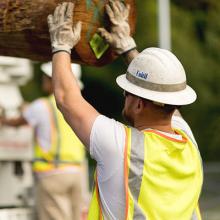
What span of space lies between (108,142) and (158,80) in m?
0.35

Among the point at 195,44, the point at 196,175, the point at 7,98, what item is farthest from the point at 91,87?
the point at 196,175

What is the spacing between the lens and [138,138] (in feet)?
13.6

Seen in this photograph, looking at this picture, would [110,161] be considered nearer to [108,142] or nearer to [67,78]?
[108,142]

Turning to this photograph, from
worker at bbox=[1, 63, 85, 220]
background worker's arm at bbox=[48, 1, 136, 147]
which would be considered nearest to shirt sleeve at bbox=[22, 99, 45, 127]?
worker at bbox=[1, 63, 85, 220]

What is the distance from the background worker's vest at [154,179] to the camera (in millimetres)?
4133

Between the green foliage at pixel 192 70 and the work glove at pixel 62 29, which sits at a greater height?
the work glove at pixel 62 29

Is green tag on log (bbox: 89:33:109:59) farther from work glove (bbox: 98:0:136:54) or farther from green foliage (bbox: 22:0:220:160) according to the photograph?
green foliage (bbox: 22:0:220:160)

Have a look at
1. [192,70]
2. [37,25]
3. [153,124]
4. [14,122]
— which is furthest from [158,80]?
[192,70]

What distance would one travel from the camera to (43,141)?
873 cm

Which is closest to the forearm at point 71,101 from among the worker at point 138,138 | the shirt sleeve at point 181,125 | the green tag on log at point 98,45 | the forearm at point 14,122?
the worker at point 138,138

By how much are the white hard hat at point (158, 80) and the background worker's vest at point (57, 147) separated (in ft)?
14.4

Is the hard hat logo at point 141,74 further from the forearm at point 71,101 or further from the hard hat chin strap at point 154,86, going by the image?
the forearm at point 71,101

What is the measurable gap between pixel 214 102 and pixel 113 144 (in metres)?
14.9

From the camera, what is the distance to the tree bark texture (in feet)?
14.4
